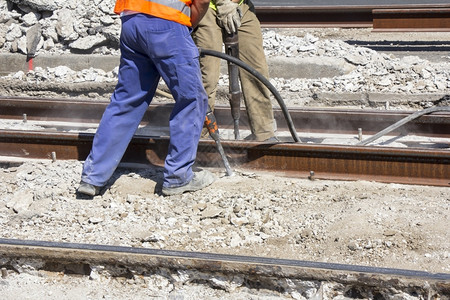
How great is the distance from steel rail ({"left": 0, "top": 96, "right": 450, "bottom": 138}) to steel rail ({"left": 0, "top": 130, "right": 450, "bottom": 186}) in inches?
42.7

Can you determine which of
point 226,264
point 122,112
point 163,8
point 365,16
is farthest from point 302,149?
point 365,16

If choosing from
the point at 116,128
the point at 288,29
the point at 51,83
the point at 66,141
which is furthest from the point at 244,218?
the point at 288,29

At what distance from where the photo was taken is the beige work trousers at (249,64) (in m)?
6.44

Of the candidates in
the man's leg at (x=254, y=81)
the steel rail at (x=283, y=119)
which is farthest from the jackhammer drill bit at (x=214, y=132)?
the steel rail at (x=283, y=119)

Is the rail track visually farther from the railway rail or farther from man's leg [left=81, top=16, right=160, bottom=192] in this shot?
man's leg [left=81, top=16, right=160, bottom=192]

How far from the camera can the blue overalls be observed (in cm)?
543

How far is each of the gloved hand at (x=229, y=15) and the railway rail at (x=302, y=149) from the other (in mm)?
994

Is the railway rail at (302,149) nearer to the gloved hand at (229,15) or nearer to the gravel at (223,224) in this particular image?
the gravel at (223,224)

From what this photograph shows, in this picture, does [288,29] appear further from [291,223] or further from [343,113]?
[291,223]

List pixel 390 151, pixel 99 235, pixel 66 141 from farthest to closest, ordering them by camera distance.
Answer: pixel 66 141, pixel 390 151, pixel 99 235

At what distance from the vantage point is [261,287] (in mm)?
4398

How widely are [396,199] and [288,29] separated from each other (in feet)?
23.7

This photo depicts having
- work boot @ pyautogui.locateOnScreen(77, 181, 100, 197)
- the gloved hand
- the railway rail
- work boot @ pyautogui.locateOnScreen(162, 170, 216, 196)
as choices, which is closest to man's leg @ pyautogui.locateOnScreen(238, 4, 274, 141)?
the gloved hand

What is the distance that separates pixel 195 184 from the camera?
19.6 ft
